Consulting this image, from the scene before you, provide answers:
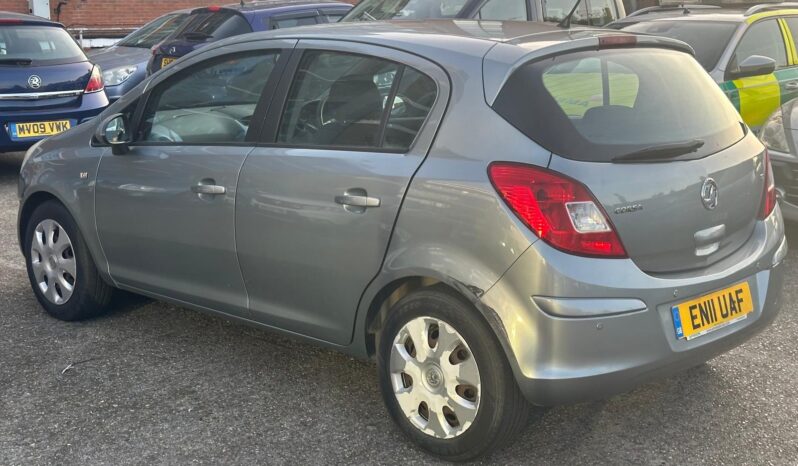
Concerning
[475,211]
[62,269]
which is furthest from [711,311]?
[62,269]

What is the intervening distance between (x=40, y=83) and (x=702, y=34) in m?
5.97

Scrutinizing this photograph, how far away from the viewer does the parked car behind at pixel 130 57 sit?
11.4 meters

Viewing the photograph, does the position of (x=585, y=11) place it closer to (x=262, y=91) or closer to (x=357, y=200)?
(x=262, y=91)

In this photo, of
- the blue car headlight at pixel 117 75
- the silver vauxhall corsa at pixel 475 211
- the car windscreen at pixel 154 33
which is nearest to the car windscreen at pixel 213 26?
the blue car headlight at pixel 117 75

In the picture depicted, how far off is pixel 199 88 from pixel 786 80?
564 cm

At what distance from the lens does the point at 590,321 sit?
3078mm

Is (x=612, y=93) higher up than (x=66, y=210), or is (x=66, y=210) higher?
(x=612, y=93)

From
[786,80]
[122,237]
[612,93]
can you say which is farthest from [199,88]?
[786,80]

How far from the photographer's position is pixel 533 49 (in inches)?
133

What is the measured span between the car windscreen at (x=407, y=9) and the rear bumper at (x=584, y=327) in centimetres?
503

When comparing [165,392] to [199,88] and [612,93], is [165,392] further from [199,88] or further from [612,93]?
[612,93]

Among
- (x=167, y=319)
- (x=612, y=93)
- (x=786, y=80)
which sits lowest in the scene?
(x=167, y=319)

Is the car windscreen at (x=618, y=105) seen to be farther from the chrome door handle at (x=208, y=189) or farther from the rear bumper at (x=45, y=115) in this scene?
the rear bumper at (x=45, y=115)

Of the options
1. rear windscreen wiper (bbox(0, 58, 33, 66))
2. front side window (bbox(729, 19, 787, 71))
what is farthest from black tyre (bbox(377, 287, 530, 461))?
rear windscreen wiper (bbox(0, 58, 33, 66))
